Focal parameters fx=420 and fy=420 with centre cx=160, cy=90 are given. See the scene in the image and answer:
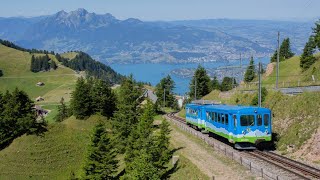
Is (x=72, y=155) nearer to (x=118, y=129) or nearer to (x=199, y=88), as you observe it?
(x=118, y=129)

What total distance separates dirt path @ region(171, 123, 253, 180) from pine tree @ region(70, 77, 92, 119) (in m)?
41.2

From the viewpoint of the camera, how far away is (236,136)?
35719 mm

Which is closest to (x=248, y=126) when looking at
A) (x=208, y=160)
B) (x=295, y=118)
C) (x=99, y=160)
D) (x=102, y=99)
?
(x=208, y=160)

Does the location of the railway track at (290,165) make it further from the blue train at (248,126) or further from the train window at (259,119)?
the train window at (259,119)

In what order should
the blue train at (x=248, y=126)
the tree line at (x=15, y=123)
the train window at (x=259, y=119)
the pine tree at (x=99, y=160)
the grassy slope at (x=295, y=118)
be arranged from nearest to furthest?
the grassy slope at (x=295, y=118) → the blue train at (x=248, y=126) → the train window at (x=259, y=119) → the pine tree at (x=99, y=160) → the tree line at (x=15, y=123)

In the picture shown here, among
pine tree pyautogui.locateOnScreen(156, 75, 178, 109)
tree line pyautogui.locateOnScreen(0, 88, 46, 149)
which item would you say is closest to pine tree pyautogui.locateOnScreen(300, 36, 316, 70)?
pine tree pyautogui.locateOnScreen(156, 75, 178, 109)

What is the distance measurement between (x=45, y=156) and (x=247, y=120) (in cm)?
4035

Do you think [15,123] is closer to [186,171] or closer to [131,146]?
[131,146]

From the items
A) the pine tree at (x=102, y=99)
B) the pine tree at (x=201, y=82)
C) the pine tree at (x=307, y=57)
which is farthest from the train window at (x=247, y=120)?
the pine tree at (x=201, y=82)

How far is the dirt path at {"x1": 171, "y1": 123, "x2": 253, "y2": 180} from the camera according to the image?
2941cm

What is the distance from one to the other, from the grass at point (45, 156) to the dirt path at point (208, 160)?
1745 cm

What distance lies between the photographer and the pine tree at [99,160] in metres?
40.6

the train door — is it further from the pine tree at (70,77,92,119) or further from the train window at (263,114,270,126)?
the pine tree at (70,77,92,119)

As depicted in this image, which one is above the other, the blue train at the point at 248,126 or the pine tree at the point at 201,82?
the blue train at the point at 248,126
